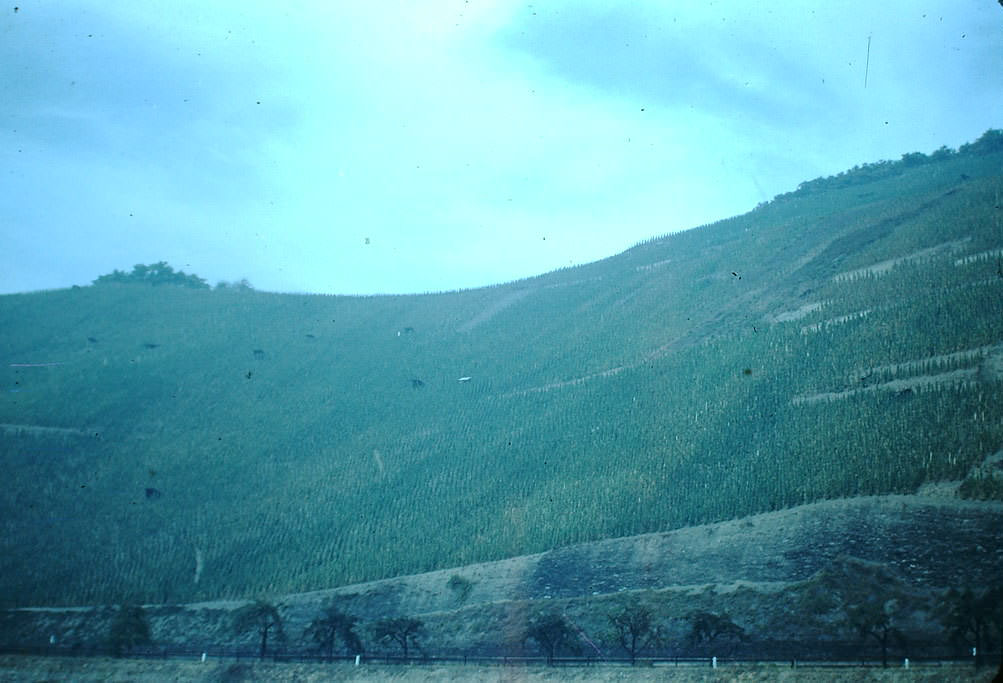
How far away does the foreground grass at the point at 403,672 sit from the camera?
36.3 m

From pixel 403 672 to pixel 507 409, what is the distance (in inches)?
2201

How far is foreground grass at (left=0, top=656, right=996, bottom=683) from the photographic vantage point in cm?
3631

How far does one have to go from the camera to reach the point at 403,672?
47.7 m

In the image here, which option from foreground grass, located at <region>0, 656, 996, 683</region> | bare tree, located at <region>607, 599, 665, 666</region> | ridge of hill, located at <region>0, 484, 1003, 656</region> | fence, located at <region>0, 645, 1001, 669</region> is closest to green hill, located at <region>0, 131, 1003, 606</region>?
ridge of hill, located at <region>0, 484, 1003, 656</region>

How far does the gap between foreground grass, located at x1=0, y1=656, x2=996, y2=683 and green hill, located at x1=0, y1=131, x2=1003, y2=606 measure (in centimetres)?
1328

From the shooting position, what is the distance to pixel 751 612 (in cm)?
4831

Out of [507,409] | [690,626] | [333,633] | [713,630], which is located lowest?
[690,626]

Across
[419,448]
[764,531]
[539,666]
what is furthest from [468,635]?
[419,448]

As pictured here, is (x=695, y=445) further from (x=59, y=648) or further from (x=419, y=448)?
(x=59, y=648)

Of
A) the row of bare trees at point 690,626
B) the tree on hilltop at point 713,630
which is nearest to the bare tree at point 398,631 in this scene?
the row of bare trees at point 690,626

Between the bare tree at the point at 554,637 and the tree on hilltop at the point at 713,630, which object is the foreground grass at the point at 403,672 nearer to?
the bare tree at the point at 554,637

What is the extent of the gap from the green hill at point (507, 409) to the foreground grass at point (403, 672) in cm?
1328

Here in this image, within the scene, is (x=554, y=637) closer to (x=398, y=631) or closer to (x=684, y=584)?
(x=684, y=584)

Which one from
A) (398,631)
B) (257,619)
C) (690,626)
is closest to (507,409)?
(257,619)
